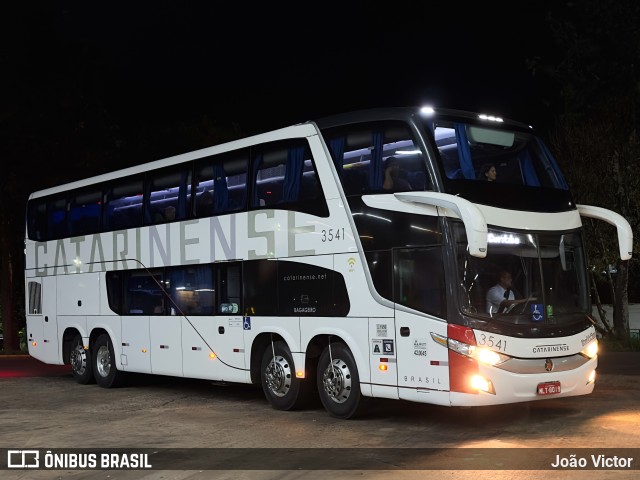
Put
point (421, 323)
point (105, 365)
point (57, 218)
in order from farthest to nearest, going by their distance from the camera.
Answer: point (57, 218) → point (105, 365) → point (421, 323)

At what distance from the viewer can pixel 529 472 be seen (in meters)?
9.27

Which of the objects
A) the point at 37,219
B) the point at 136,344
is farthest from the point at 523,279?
the point at 37,219

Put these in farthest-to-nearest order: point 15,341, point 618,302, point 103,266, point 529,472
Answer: point 15,341
point 618,302
point 103,266
point 529,472

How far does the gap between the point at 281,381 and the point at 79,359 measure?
23.0ft

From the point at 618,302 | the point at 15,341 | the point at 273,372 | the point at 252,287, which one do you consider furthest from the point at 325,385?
the point at 15,341

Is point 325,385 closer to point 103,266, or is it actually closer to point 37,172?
point 103,266

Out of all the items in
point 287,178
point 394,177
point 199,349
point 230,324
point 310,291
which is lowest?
point 199,349

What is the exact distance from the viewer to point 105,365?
63.4 ft

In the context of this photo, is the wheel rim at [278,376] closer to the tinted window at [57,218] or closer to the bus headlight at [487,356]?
the bus headlight at [487,356]

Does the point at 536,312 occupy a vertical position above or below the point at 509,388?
above

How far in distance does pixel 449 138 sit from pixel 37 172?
78.5ft

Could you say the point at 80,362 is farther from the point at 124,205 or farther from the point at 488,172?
the point at 488,172

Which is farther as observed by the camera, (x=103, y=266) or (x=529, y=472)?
(x=103, y=266)

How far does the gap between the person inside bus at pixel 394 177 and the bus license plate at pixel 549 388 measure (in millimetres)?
3042
